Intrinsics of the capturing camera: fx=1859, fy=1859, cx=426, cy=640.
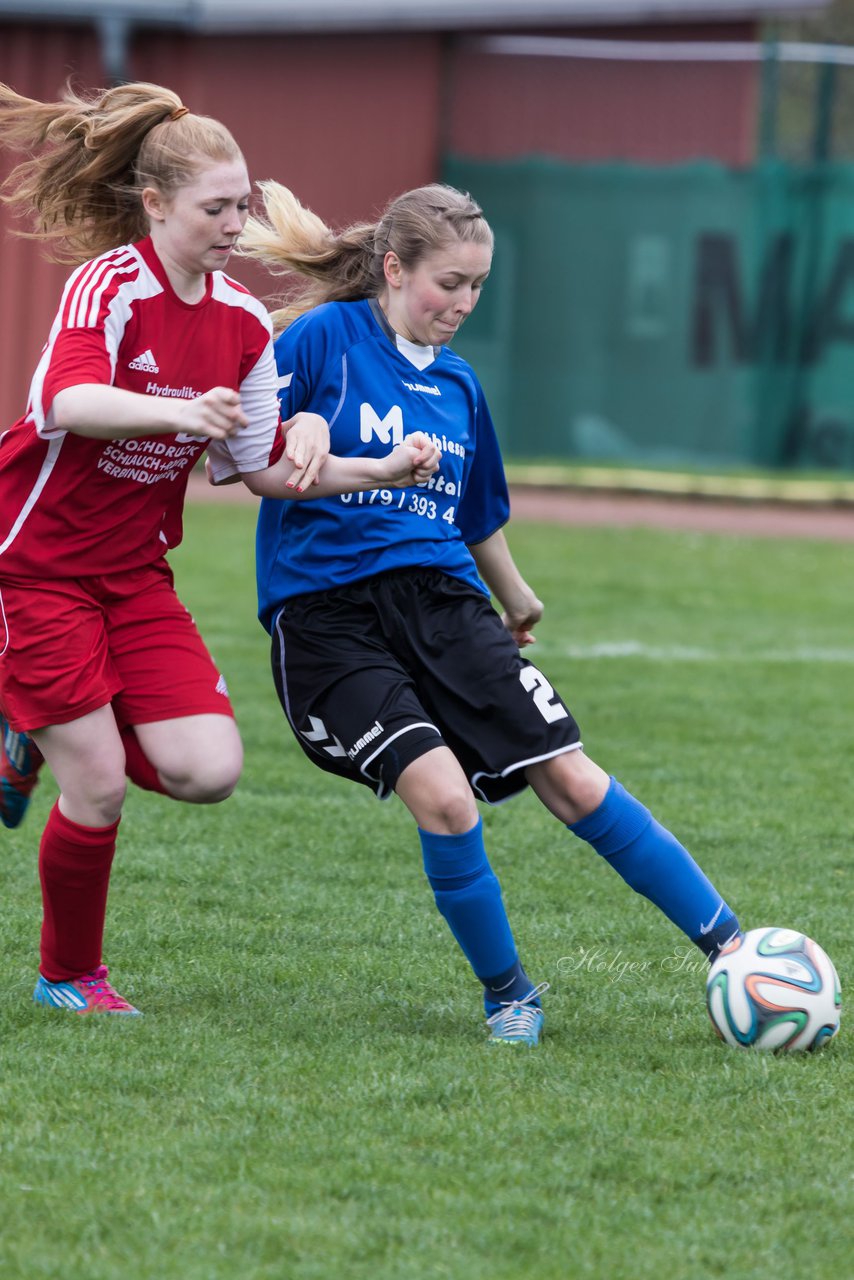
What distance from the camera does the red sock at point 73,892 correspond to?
364cm

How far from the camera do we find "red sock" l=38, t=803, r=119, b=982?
364 cm

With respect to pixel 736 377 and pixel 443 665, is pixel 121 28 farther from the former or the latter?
pixel 443 665

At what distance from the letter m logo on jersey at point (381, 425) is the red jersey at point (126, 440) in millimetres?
180

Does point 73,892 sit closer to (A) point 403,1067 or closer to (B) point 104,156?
(A) point 403,1067

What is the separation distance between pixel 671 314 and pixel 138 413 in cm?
1203

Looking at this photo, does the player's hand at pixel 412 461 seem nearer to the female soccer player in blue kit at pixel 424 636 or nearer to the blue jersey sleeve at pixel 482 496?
the female soccer player in blue kit at pixel 424 636

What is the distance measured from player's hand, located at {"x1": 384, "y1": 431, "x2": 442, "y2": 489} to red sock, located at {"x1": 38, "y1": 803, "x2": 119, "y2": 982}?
89cm

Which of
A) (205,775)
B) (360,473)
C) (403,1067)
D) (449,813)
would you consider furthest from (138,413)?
(403,1067)

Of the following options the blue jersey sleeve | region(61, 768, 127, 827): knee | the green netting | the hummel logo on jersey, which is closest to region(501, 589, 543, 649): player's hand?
the blue jersey sleeve

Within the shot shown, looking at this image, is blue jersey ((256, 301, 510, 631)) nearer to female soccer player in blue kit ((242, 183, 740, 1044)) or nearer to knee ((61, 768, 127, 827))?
female soccer player in blue kit ((242, 183, 740, 1044))

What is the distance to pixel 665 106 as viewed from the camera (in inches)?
587

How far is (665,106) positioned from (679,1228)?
13.4 m

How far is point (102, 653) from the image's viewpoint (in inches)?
143

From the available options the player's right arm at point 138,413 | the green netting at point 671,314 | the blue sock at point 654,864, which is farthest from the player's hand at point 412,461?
the green netting at point 671,314
